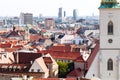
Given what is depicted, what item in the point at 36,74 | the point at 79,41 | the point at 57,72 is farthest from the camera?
the point at 79,41

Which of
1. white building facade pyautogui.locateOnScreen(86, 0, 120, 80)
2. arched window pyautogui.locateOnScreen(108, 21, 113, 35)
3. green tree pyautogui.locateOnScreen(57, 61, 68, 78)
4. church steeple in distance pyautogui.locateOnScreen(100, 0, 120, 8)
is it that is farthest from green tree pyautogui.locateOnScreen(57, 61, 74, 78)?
church steeple in distance pyautogui.locateOnScreen(100, 0, 120, 8)

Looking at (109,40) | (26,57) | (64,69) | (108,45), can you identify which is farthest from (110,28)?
(26,57)

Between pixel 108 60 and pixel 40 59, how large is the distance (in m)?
20.5

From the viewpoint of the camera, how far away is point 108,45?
5128 centimetres

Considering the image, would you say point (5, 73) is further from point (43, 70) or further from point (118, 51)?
point (118, 51)

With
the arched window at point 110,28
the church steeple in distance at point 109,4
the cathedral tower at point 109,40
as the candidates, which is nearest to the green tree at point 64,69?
the cathedral tower at point 109,40

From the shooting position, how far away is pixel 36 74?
66.6m

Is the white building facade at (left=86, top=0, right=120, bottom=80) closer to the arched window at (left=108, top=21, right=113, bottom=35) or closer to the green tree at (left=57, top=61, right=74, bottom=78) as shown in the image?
the arched window at (left=108, top=21, right=113, bottom=35)

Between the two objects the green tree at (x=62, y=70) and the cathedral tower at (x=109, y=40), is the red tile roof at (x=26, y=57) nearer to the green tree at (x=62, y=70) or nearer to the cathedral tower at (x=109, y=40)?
the green tree at (x=62, y=70)

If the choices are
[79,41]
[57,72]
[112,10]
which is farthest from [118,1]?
[79,41]

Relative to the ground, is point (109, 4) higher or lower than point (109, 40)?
higher

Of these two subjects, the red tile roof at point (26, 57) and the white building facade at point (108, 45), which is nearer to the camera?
the white building facade at point (108, 45)

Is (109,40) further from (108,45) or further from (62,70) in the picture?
(62,70)

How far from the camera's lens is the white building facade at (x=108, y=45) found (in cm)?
5022
